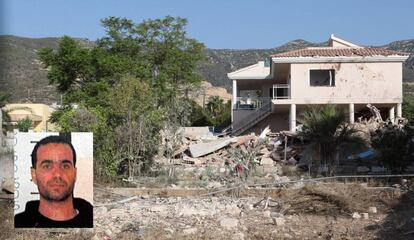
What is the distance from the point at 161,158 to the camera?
20594mm

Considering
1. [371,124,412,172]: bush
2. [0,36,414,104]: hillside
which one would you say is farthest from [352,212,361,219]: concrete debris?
[371,124,412,172]: bush

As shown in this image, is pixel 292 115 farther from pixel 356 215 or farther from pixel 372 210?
pixel 356 215

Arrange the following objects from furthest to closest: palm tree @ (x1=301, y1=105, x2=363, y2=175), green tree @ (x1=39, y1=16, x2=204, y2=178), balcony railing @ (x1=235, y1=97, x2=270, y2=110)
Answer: balcony railing @ (x1=235, y1=97, x2=270, y2=110) < palm tree @ (x1=301, y1=105, x2=363, y2=175) < green tree @ (x1=39, y1=16, x2=204, y2=178)

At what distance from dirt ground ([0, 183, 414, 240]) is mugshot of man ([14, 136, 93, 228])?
2.14 feet

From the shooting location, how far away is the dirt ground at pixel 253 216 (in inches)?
386

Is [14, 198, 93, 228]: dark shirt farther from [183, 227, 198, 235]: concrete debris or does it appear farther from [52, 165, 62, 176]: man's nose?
[183, 227, 198, 235]: concrete debris

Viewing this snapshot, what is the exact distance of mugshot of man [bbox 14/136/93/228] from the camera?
7473mm

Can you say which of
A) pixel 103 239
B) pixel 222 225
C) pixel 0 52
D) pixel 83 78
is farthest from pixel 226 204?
pixel 83 78

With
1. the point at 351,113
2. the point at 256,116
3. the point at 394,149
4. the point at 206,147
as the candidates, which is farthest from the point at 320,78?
the point at 394,149

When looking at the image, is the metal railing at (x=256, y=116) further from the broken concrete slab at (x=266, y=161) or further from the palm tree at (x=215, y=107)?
the palm tree at (x=215, y=107)

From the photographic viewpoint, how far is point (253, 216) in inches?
459

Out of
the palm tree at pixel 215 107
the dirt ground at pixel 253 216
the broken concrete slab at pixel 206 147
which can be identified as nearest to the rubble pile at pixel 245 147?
the broken concrete slab at pixel 206 147

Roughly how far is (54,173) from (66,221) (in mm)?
671

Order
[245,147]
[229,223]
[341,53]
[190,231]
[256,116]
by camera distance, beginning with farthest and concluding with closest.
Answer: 1. [256,116]
2. [341,53]
3. [245,147]
4. [229,223]
5. [190,231]
